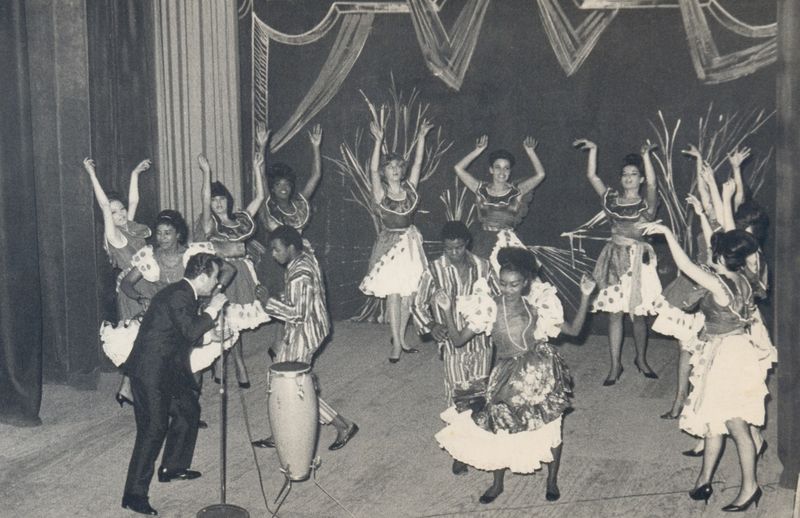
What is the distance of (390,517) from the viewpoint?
5945 mm

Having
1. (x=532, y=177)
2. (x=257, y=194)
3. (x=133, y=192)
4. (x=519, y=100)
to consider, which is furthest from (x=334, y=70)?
(x=133, y=192)

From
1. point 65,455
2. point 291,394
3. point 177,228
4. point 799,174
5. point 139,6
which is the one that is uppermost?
point 139,6

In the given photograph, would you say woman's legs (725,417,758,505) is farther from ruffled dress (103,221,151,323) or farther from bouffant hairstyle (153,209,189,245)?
ruffled dress (103,221,151,323)

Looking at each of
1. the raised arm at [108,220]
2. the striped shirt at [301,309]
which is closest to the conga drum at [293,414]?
the striped shirt at [301,309]

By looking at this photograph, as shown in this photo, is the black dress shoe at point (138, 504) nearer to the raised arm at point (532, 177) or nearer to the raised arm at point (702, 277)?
the raised arm at point (702, 277)

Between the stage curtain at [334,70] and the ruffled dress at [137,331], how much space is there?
296cm

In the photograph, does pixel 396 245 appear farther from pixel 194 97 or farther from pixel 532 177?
pixel 194 97

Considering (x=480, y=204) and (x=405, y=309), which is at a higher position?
(x=480, y=204)

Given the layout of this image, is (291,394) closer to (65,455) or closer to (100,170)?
(65,455)

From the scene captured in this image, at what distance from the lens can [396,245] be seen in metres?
9.23

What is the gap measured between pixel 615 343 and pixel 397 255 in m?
1.91

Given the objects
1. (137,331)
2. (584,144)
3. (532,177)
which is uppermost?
(584,144)

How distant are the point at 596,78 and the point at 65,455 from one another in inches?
209

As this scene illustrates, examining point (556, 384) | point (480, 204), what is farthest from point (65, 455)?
point (480, 204)
